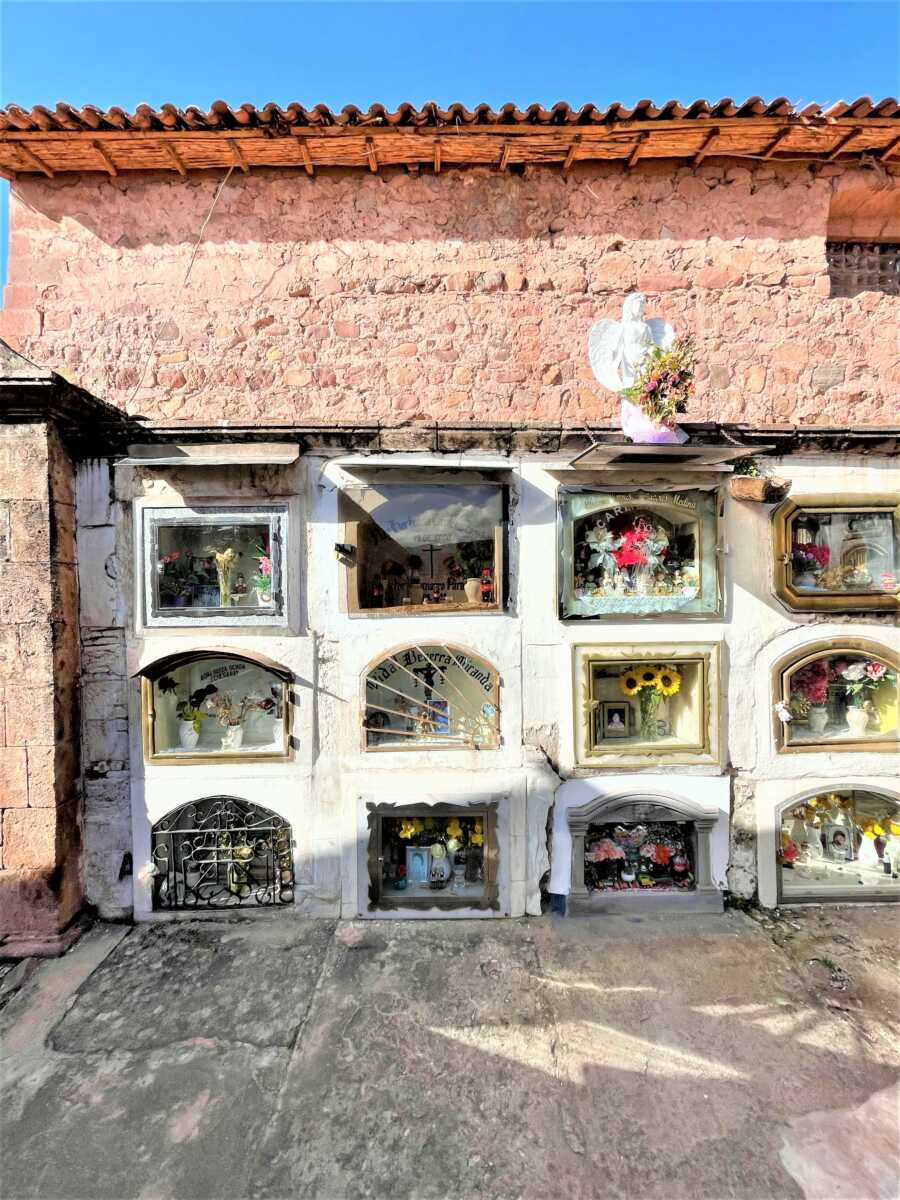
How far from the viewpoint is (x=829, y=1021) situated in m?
3.47

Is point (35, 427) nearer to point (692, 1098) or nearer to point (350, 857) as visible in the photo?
point (350, 857)

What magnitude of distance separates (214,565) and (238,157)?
3.72 m

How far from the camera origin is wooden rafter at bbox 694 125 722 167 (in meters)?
4.34

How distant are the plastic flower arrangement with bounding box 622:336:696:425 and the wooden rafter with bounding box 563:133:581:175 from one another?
2.07 m

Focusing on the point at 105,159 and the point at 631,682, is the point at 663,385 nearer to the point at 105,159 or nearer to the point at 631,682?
the point at 631,682

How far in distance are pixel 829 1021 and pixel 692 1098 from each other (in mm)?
1284

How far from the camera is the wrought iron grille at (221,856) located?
4.54 meters

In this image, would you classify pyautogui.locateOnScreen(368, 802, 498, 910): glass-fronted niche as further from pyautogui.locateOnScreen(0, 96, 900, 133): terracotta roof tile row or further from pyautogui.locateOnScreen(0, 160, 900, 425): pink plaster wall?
pyautogui.locateOnScreen(0, 96, 900, 133): terracotta roof tile row

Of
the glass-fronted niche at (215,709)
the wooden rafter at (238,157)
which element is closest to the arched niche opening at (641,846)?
the glass-fronted niche at (215,709)

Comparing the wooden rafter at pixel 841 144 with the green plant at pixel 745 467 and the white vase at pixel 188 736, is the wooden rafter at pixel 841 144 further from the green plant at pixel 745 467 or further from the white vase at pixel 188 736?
the white vase at pixel 188 736

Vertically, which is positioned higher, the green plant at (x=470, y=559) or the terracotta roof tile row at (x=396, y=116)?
the terracotta roof tile row at (x=396, y=116)

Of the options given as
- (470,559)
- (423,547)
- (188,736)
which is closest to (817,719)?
(470,559)

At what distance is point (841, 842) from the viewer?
4.84 meters

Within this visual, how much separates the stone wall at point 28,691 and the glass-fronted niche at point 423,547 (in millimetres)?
2511
